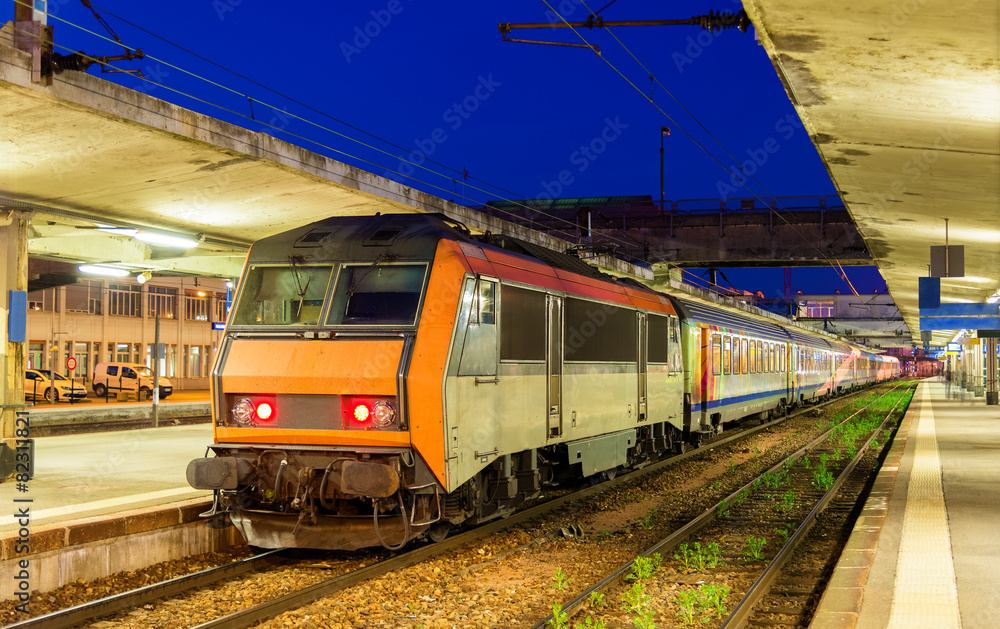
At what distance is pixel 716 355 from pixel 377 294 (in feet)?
39.5

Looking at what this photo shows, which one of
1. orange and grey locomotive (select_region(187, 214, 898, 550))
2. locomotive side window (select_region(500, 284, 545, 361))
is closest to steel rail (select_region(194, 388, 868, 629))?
orange and grey locomotive (select_region(187, 214, 898, 550))

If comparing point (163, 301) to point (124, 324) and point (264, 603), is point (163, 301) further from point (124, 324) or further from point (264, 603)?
point (264, 603)

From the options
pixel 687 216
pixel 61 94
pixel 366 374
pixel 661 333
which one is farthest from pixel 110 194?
pixel 687 216

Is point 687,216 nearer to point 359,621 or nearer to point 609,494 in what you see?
point 609,494

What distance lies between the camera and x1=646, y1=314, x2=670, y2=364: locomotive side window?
14353 millimetres

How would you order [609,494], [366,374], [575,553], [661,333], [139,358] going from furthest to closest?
[139,358], [661,333], [609,494], [575,553], [366,374]

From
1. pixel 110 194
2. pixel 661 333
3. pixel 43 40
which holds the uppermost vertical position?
pixel 43 40

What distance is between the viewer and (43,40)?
838 cm

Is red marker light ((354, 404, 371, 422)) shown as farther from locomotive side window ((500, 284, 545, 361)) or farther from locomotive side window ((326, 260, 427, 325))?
locomotive side window ((500, 284, 545, 361))

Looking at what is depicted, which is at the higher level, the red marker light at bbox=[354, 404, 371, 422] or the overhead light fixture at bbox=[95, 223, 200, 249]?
the overhead light fixture at bbox=[95, 223, 200, 249]

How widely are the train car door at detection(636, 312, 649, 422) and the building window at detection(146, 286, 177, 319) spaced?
42145mm

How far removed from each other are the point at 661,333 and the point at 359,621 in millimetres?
9234

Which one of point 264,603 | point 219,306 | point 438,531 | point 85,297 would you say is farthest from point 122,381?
point 264,603

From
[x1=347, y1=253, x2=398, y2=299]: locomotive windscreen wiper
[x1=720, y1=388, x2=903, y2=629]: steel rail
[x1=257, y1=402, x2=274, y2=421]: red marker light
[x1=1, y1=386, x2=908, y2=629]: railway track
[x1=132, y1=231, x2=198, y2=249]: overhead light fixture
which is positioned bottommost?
[x1=720, y1=388, x2=903, y2=629]: steel rail
